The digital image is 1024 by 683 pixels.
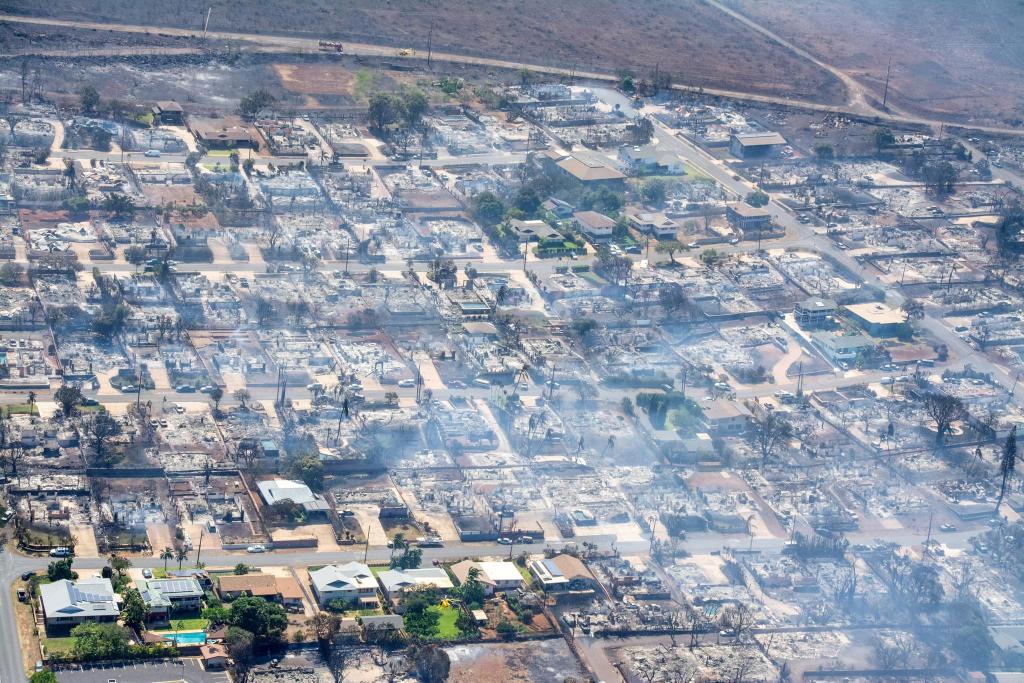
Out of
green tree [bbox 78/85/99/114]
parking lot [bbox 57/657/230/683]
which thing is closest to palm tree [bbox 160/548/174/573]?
parking lot [bbox 57/657/230/683]

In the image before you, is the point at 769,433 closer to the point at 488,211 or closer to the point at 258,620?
the point at 488,211

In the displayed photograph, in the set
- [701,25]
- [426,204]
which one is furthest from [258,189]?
[701,25]

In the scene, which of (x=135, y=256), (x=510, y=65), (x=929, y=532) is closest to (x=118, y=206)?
(x=135, y=256)

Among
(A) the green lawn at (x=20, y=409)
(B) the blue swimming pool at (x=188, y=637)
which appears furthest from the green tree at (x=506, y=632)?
(A) the green lawn at (x=20, y=409)

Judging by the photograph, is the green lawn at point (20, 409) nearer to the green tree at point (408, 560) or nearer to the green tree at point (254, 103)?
the green tree at point (408, 560)

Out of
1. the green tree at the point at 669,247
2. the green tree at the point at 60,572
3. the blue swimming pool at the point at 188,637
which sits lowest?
the green tree at the point at 669,247

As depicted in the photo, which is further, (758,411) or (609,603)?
(758,411)

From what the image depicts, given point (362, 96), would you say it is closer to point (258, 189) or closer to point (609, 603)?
point (258, 189)
